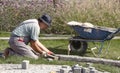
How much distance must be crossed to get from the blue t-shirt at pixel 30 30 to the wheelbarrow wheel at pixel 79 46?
1.71 meters

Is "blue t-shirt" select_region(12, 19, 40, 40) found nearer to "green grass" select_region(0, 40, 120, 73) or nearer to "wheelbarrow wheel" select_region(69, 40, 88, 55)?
"green grass" select_region(0, 40, 120, 73)

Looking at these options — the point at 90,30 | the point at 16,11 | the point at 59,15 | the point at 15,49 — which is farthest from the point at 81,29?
the point at 16,11

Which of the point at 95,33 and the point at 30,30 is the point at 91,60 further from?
the point at 30,30

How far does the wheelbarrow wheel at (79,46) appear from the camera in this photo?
12.2 m

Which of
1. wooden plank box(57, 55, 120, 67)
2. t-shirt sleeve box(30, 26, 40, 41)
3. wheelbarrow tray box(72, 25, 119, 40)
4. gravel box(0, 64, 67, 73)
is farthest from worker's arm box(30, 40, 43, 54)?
wheelbarrow tray box(72, 25, 119, 40)

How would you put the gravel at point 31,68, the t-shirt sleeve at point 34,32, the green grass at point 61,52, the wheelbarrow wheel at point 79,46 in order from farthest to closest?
→ the wheelbarrow wheel at point 79,46 → the t-shirt sleeve at point 34,32 → the green grass at point 61,52 → the gravel at point 31,68

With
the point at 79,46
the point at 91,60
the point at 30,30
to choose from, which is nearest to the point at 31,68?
the point at 30,30

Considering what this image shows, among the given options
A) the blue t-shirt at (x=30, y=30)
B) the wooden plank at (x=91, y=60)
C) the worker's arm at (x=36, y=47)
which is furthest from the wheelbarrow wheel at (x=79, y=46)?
the blue t-shirt at (x=30, y=30)

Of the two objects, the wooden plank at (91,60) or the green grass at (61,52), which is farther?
the wooden plank at (91,60)

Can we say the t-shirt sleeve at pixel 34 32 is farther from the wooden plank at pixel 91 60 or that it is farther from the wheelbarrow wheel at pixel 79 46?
the wheelbarrow wheel at pixel 79 46

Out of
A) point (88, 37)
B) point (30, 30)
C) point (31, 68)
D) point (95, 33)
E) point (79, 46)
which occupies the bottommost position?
point (31, 68)

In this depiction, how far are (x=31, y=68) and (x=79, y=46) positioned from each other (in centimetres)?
245

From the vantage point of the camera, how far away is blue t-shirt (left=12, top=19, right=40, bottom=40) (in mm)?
10766

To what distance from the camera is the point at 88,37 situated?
12031mm
